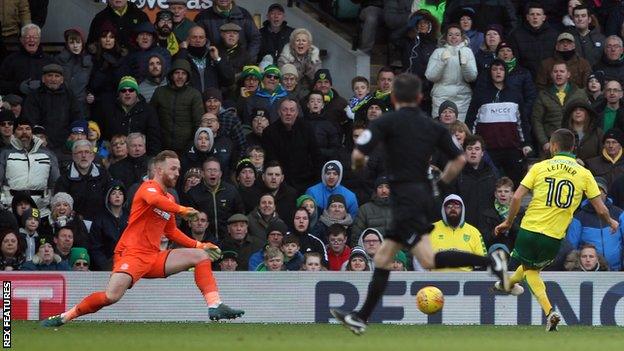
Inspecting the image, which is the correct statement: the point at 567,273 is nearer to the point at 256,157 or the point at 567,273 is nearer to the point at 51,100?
the point at 256,157

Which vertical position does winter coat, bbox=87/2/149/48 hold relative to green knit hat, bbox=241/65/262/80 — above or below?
above

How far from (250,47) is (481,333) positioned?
7907 mm

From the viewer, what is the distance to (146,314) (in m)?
18.1

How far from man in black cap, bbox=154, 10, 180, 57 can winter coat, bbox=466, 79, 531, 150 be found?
171 inches

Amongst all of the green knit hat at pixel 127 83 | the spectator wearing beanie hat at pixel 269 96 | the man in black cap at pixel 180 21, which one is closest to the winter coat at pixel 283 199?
the spectator wearing beanie hat at pixel 269 96

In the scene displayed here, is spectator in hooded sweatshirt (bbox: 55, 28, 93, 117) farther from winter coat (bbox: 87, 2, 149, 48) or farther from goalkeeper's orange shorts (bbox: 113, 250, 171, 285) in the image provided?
goalkeeper's orange shorts (bbox: 113, 250, 171, 285)

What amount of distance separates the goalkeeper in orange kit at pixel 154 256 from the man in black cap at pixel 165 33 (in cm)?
662

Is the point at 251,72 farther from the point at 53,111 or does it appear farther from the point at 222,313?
the point at 222,313

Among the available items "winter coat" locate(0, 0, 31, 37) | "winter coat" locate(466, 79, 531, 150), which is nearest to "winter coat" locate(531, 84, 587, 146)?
"winter coat" locate(466, 79, 531, 150)

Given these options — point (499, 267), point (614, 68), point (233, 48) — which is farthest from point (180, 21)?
point (499, 267)

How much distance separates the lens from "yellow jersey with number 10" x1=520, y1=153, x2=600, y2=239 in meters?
15.7

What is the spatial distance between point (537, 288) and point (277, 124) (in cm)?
580

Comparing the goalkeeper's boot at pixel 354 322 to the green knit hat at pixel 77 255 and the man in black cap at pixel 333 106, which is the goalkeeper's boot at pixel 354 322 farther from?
the man in black cap at pixel 333 106

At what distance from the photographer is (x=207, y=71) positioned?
21.4 m
